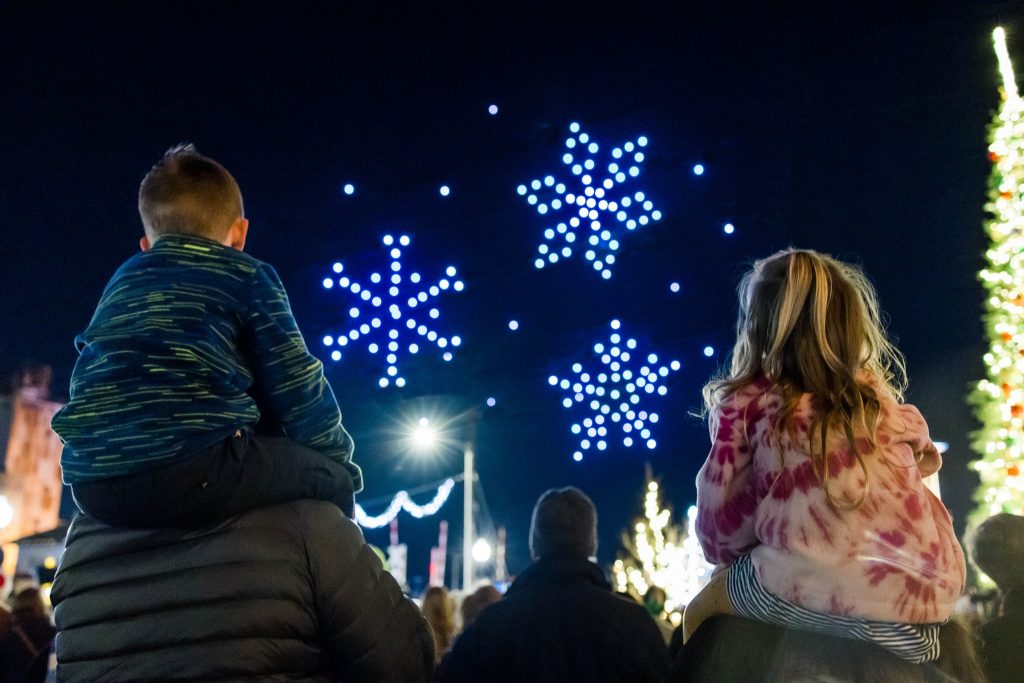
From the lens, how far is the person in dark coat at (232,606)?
5.95 ft

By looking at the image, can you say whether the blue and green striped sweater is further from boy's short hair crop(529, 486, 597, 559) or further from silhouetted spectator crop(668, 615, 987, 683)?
boy's short hair crop(529, 486, 597, 559)

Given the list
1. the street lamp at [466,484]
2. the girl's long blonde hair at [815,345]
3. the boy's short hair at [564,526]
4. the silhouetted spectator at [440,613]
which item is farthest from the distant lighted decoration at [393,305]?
the girl's long blonde hair at [815,345]

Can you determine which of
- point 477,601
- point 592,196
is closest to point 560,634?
point 477,601

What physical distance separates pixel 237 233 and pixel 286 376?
0.49 m

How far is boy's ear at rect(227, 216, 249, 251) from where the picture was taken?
224 cm

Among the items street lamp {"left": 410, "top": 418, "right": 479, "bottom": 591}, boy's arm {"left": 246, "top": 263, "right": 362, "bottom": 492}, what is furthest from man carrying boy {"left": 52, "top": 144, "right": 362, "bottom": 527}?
street lamp {"left": 410, "top": 418, "right": 479, "bottom": 591}

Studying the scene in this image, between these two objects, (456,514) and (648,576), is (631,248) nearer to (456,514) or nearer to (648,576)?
(648,576)

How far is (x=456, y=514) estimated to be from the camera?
5359cm

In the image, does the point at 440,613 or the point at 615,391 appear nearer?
the point at 440,613

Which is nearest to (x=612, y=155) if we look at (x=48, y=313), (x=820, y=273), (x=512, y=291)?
(x=512, y=291)

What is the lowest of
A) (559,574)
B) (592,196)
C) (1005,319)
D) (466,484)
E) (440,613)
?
(466,484)

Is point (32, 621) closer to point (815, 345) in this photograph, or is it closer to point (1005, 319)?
point (815, 345)

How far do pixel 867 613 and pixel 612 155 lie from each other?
11130 mm

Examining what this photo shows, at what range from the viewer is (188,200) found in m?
2.17
